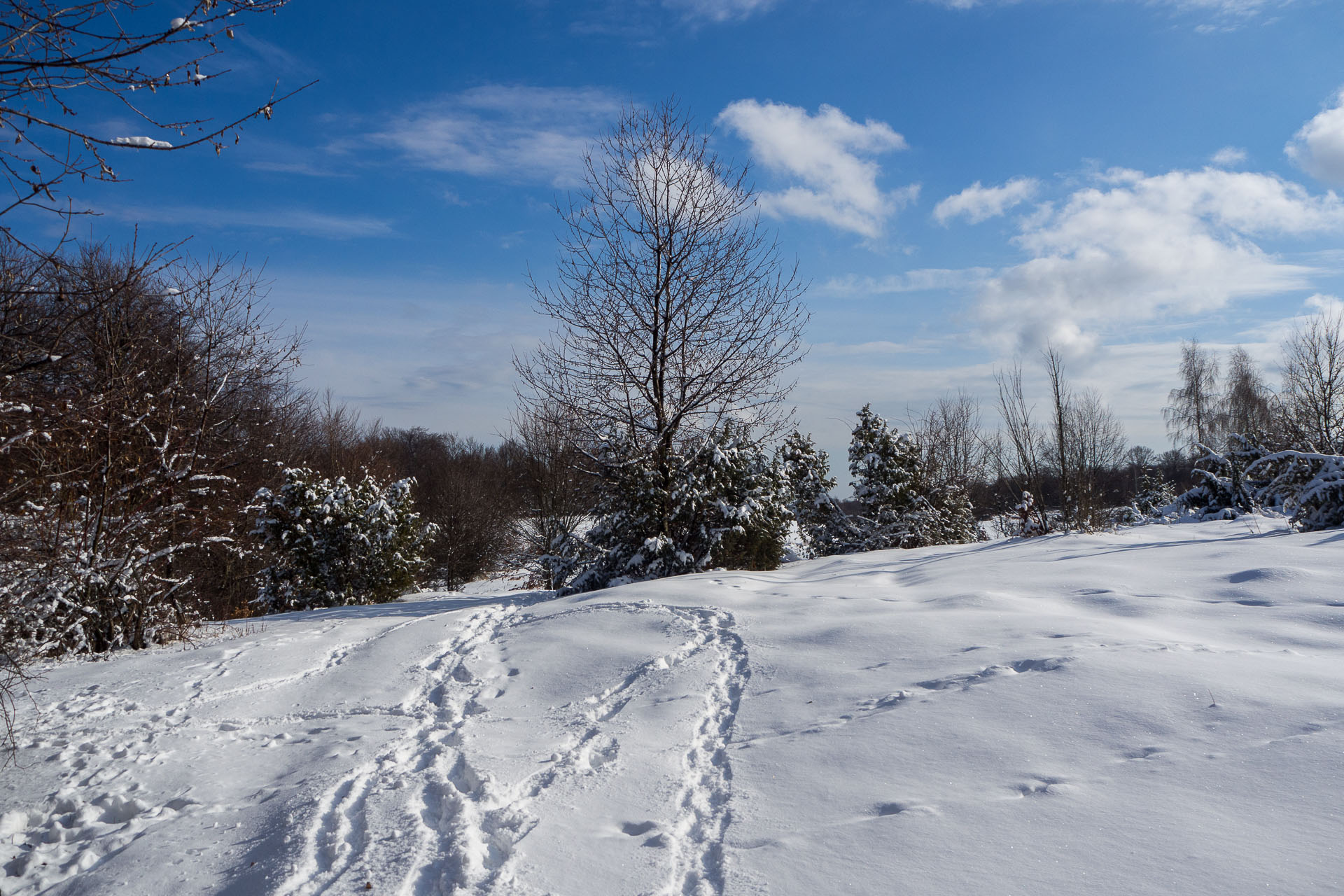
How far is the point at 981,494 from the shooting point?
23500 millimetres

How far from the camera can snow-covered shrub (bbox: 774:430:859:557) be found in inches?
704

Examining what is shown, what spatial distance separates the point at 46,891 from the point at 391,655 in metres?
2.86

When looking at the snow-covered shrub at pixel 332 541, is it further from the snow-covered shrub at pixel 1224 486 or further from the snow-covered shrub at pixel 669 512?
the snow-covered shrub at pixel 1224 486

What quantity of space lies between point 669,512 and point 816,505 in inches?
338

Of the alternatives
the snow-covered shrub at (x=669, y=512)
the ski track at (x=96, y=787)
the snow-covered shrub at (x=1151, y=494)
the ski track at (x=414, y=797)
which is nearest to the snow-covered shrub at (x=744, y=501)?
the snow-covered shrub at (x=669, y=512)

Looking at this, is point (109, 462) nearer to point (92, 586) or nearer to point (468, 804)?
point (92, 586)

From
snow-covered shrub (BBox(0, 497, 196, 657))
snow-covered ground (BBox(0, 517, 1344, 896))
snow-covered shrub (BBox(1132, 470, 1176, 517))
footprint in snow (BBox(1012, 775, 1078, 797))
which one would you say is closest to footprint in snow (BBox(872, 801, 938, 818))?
snow-covered ground (BBox(0, 517, 1344, 896))

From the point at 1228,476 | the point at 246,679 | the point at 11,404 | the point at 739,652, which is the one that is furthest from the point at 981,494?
the point at 11,404

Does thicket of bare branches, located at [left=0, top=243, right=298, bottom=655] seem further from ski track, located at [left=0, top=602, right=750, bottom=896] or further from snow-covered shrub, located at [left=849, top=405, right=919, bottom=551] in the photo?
snow-covered shrub, located at [left=849, top=405, right=919, bottom=551]

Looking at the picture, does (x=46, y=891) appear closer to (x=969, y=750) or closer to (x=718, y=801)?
(x=718, y=801)

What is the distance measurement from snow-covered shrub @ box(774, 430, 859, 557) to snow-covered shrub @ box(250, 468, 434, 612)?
9218mm

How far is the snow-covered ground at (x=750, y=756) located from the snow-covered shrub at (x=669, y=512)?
461cm

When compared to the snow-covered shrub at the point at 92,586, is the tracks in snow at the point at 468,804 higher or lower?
lower

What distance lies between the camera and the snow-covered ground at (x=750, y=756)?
7.75 ft
